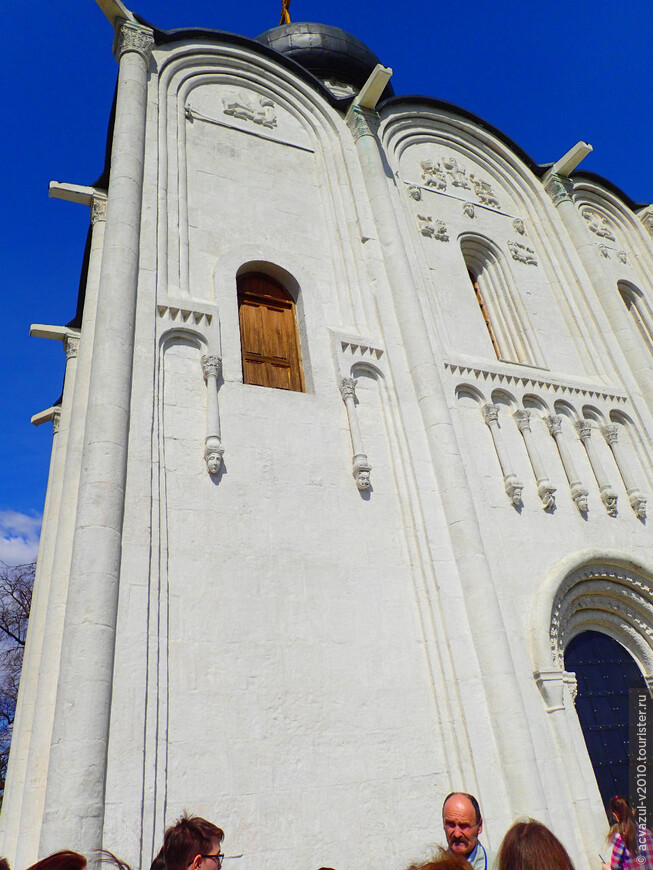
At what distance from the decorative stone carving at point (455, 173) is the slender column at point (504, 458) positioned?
5.52 meters

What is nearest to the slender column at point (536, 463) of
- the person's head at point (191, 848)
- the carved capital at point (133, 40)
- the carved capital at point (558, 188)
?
the carved capital at point (558, 188)

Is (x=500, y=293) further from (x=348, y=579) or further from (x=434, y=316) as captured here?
(x=348, y=579)

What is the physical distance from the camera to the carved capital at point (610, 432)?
937 centimetres

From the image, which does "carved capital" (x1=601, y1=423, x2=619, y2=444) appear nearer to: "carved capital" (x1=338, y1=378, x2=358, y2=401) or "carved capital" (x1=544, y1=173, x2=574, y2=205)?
"carved capital" (x1=338, y1=378, x2=358, y2=401)

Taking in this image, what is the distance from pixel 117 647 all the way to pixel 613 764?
5.84 metres

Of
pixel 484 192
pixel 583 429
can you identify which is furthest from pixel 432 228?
pixel 583 429

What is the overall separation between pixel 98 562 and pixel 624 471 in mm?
7387

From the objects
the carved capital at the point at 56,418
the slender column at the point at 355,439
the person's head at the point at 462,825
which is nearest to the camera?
the person's head at the point at 462,825

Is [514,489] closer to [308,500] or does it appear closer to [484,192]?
[308,500]

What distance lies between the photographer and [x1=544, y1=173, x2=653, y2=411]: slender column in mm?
10484

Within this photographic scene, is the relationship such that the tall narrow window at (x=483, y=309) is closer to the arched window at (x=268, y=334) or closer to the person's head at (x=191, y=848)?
the arched window at (x=268, y=334)

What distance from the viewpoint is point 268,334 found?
8.18m

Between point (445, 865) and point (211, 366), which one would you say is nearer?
point (445, 865)

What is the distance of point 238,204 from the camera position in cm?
900
